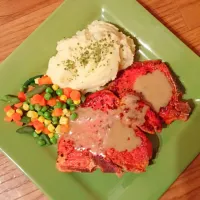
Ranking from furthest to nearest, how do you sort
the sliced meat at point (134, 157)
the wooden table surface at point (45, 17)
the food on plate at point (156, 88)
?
the wooden table surface at point (45, 17) → the food on plate at point (156, 88) → the sliced meat at point (134, 157)

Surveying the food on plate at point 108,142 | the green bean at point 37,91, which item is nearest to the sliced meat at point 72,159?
the food on plate at point 108,142

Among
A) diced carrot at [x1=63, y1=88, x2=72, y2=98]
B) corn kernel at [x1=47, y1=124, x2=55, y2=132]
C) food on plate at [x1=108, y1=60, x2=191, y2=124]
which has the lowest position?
corn kernel at [x1=47, y1=124, x2=55, y2=132]

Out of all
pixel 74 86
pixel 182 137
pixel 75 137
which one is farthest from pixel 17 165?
pixel 182 137

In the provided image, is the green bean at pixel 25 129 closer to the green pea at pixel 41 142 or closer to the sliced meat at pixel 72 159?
the green pea at pixel 41 142

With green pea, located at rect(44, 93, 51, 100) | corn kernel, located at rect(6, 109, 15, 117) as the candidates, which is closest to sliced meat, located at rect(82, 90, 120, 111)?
green pea, located at rect(44, 93, 51, 100)

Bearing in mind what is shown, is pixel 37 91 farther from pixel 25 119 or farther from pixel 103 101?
pixel 103 101

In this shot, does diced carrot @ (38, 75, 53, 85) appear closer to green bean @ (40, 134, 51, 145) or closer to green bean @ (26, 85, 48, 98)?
green bean @ (26, 85, 48, 98)
